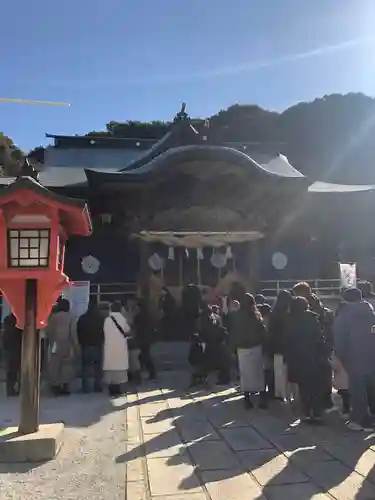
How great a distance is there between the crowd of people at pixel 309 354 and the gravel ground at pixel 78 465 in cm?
195

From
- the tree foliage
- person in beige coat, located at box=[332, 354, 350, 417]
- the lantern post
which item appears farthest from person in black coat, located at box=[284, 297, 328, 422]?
the tree foliage

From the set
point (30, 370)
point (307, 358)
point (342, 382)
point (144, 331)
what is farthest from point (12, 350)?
point (342, 382)

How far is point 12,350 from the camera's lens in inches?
302

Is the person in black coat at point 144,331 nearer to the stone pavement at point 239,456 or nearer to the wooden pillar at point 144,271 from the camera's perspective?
the stone pavement at point 239,456

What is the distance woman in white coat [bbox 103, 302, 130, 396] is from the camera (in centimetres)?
771

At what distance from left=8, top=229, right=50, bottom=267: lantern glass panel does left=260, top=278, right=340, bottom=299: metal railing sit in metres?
8.59

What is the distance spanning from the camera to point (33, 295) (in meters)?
5.45

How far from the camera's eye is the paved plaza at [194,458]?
3.98 metres

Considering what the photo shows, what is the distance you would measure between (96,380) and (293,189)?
7638 mm

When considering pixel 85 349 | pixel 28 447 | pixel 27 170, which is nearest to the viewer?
pixel 28 447

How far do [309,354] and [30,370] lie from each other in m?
3.19

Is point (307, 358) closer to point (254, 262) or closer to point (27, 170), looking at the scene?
point (27, 170)

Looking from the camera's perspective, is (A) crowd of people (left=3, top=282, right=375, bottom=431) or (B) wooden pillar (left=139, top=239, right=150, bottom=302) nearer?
(A) crowd of people (left=3, top=282, right=375, bottom=431)

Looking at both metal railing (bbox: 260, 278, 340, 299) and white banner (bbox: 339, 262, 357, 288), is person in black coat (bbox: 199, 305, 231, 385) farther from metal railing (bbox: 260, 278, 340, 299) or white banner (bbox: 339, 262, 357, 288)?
metal railing (bbox: 260, 278, 340, 299)
